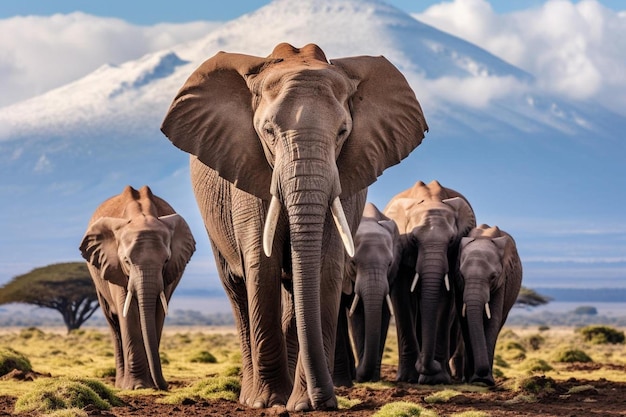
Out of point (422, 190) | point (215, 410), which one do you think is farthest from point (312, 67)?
point (422, 190)

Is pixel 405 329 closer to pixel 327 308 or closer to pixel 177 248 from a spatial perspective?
pixel 177 248

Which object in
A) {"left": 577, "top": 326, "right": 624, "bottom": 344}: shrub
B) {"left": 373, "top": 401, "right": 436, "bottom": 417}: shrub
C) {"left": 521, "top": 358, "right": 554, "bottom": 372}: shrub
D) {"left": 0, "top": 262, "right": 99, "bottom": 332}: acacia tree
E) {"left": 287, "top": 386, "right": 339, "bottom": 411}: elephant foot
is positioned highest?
{"left": 0, "top": 262, "right": 99, "bottom": 332}: acacia tree

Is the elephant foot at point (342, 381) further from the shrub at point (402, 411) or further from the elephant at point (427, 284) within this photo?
the shrub at point (402, 411)

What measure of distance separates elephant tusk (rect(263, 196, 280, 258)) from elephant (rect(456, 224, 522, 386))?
8.84 m

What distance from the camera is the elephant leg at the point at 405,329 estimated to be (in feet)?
69.2

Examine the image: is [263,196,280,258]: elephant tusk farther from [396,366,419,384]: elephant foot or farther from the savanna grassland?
[396,366,419,384]: elephant foot

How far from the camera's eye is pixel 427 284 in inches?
842

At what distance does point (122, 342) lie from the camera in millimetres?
19250

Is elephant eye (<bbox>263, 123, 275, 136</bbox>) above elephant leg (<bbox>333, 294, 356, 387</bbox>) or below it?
above

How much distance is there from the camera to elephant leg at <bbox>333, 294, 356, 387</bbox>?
60.9 feet

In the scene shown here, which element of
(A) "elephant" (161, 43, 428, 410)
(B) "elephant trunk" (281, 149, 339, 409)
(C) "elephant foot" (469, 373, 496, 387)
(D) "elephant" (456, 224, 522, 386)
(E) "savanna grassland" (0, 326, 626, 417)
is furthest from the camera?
(D) "elephant" (456, 224, 522, 386)

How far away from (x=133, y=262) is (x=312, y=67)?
668cm

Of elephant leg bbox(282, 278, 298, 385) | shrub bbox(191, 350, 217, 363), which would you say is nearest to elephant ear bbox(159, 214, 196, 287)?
elephant leg bbox(282, 278, 298, 385)

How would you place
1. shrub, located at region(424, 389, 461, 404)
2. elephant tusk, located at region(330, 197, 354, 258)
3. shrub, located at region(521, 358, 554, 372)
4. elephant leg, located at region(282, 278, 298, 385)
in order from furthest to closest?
1. shrub, located at region(521, 358, 554, 372)
2. shrub, located at region(424, 389, 461, 404)
3. elephant leg, located at region(282, 278, 298, 385)
4. elephant tusk, located at region(330, 197, 354, 258)
